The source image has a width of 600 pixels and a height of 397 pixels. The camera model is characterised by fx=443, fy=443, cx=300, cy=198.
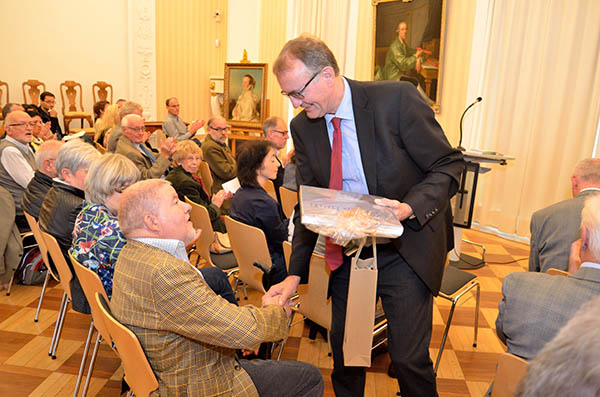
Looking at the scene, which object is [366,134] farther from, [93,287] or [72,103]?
[72,103]

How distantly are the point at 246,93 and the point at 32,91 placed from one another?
4.40 m

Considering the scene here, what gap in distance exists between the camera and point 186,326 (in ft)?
4.92

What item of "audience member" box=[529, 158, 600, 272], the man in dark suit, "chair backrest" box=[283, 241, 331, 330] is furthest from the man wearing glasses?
"audience member" box=[529, 158, 600, 272]

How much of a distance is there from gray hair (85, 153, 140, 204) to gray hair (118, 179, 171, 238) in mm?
813

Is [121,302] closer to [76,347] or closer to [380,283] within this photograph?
[380,283]

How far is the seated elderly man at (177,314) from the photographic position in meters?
1.51

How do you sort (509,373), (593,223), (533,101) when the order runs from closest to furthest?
1. (509,373)
2. (593,223)
3. (533,101)

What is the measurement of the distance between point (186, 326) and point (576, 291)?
1320 mm

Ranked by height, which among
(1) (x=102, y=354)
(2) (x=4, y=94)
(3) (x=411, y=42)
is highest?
(3) (x=411, y=42)

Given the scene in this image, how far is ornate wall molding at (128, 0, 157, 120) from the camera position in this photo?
10156 millimetres

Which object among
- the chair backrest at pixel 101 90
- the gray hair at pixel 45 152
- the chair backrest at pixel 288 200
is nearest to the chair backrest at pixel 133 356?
the gray hair at pixel 45 152

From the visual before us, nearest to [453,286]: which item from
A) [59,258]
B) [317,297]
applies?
[317,297]

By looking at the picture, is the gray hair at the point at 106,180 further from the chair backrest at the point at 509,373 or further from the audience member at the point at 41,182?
the chair backrest at the point at 509,373

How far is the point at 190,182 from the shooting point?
403 cm
